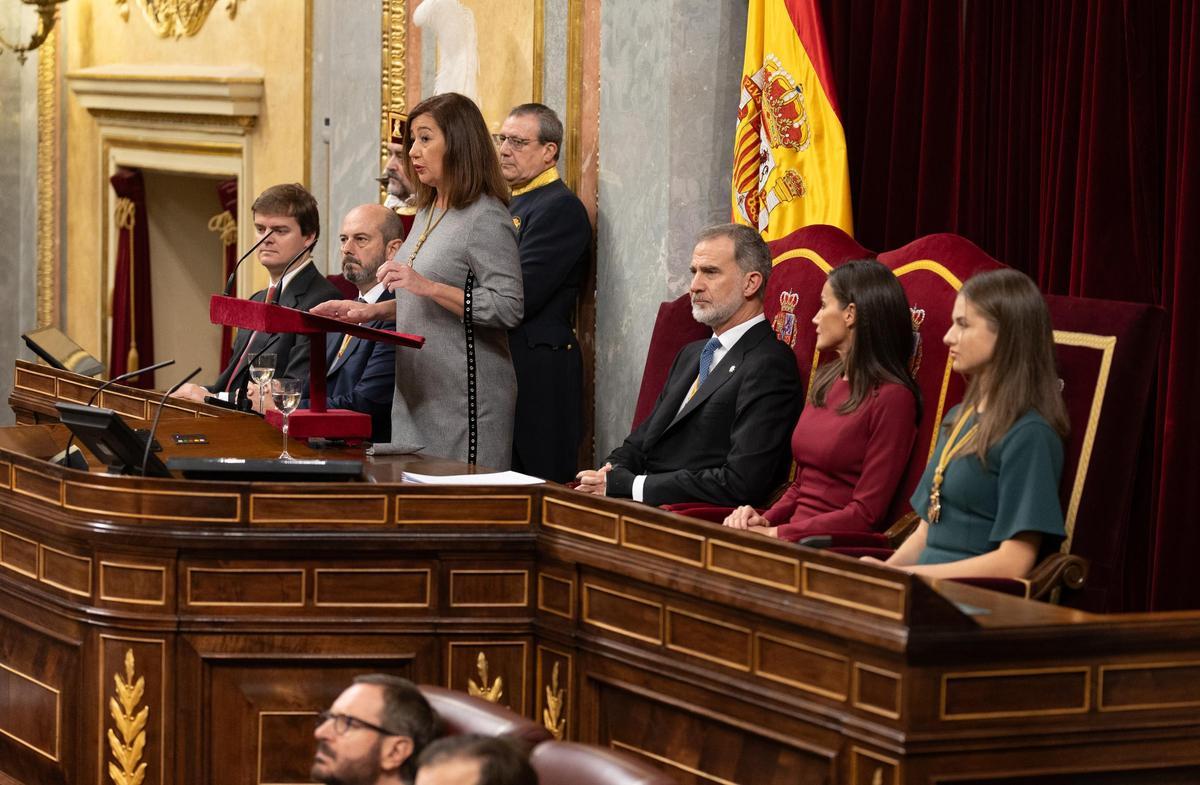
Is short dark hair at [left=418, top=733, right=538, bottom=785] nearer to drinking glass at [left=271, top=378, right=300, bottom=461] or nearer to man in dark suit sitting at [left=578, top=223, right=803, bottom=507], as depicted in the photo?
drinking glass at [left=271, top=378, right=300, bottom=461]

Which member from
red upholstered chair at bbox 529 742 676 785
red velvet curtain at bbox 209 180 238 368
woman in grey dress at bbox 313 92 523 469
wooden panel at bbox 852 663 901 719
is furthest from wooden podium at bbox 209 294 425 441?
red velvet curtain at bbox 209 180 238 368

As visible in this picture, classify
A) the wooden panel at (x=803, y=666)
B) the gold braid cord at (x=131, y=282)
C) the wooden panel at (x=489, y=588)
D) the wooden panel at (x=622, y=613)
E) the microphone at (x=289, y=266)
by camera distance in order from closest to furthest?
the wooden panel at (x=803, y=666) → the wooden panel at (x=622, y=613) → the wooden panel at (x=489, y=588) → the microphone at (x=289, y=266) → the gold braid cord at (x=131, y=282)

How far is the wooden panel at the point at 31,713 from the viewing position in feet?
13.3

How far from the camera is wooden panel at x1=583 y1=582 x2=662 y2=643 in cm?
357

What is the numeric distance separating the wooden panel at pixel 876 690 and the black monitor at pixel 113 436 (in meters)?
1.68

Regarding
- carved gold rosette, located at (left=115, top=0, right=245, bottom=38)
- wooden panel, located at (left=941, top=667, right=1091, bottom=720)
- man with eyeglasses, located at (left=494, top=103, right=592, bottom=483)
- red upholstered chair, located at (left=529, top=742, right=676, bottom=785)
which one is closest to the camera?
red upholstered chair, located at (left=529, top=742, right=676, bottom=785)

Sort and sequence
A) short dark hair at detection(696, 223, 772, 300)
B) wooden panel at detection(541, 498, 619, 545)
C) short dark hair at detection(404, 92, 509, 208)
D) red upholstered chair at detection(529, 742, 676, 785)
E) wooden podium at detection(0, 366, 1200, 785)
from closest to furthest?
red upholstered chair at detection(529, 742, 676, 785), wooden podium at detection(0, 366, 1200, 785), wooden panel at detection(541, 498, 619, 545), short dark hair at detection(696, 223, 772, 300), short dark hair at detection(404, 92, 509, 208)

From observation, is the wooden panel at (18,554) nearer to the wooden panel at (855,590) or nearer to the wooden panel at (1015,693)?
the wooden panel at (855,590)

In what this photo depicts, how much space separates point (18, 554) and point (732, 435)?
66.9 inches

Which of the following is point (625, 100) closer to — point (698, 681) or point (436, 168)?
point (436, 168)

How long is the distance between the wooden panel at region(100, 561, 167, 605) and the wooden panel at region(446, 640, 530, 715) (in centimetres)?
62

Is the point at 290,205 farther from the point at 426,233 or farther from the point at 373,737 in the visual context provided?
the point at 373,737

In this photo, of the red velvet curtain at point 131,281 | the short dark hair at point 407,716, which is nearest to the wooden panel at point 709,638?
the short dark hair at point 407,716

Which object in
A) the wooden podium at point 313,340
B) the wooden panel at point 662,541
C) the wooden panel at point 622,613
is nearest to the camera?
the wooden panel at point 662,541
